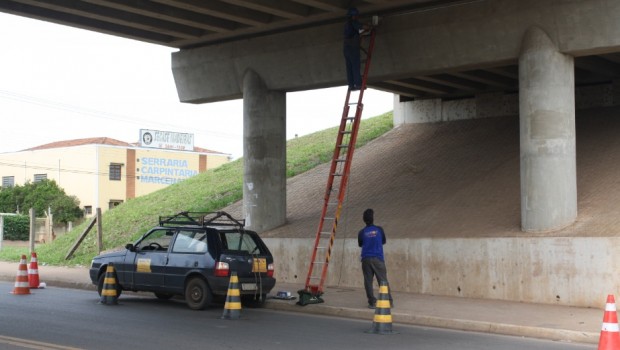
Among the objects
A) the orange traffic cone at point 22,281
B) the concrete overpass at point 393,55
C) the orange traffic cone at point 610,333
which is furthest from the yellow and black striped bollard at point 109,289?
the orange traffic cone at point 610,333

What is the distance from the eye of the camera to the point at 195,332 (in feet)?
39.0

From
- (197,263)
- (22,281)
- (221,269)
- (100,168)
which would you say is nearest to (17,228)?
(100,168)

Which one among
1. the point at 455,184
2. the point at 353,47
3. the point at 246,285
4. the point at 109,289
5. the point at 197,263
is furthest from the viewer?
the point at 455,184

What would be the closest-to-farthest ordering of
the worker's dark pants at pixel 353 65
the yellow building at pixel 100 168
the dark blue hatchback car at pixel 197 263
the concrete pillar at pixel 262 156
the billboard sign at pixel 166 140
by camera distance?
the dark blue hatchback car at pixel 197 263, the worker's dark pants at pixel 353 65, the concrete pillar at pixel 262 156, the yellow building at pixel 100 168, the billboard sign at pixel 166 140

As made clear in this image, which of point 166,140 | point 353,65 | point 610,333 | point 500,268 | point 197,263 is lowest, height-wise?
point 610,333

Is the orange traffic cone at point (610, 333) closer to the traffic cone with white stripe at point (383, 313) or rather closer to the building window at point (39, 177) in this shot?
the traffic cone with white stripe at point (383, 313)

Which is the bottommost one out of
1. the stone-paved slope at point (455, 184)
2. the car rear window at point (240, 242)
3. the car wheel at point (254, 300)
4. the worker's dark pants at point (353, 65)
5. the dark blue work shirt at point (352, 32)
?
the car wheel at point (254, 300)

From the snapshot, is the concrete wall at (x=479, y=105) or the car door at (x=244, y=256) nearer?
the car door at (x=244, y=256)

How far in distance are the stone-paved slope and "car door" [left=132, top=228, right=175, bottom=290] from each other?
549cm

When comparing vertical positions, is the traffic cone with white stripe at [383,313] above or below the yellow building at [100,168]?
below

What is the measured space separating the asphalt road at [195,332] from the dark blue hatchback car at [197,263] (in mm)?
→ 435

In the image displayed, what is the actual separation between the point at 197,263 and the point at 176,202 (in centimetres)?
1800

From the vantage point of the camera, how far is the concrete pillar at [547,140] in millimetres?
16812

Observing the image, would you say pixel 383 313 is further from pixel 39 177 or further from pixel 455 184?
pixel 39 177
